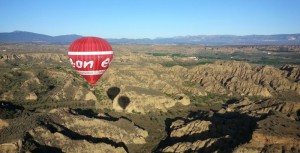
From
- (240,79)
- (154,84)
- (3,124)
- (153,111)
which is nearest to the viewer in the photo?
(3,124)

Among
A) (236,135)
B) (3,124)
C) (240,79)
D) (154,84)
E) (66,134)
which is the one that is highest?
(3,124)

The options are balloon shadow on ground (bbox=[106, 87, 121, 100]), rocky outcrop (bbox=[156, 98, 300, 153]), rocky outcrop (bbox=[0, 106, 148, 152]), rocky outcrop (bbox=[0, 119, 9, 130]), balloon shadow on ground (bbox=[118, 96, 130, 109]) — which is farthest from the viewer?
balloon shadow on ground (bbox=[106, 87, 121, 100])

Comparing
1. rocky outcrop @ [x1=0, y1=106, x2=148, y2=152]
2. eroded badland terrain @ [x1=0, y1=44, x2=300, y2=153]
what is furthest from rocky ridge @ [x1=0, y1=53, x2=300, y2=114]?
rocky outcrop @ [x1=0, y1=106, x2=148, y2=152]

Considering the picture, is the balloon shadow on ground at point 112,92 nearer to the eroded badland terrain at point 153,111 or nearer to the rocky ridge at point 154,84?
the eroded badland terrain at point 153,111

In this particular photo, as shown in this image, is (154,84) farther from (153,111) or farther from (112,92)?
(153,111)

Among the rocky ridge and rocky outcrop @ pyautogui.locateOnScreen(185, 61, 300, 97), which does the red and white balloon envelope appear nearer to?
the rocky ridge

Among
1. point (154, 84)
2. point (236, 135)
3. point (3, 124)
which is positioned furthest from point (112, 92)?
point (236, 135)

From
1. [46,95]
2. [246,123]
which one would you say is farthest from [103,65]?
[46,95]
